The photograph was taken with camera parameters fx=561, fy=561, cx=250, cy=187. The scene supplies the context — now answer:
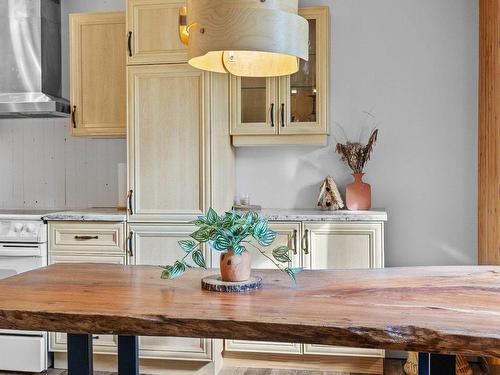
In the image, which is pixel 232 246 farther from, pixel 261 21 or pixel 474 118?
pixel 474 118

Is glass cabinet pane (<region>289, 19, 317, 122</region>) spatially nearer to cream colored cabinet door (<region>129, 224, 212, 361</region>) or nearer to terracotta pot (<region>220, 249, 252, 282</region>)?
cream colored cabinet door (<region>129, 224, 212, 361</region>)

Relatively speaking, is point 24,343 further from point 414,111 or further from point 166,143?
point 414,111

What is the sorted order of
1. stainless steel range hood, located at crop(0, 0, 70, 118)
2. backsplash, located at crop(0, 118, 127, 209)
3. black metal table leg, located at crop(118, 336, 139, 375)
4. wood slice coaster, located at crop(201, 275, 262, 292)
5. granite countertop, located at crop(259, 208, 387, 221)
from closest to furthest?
wood slice coaster, located at crop(201, 275, 262, 292) < black metal table leg, located at crop(118, 336, 139, 375) < granite countertop, located at crop(259, 208, 387, 221) < stainless steel range hood, located at crop(0, 0, 70, 118) < backsplash, located at crop(0, 118, 127, 209)

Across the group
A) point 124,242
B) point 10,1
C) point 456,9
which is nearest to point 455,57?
point 456,9

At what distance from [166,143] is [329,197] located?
3.73 feet

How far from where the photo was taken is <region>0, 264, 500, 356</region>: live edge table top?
4.69ft

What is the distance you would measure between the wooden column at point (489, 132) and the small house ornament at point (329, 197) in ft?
2.96

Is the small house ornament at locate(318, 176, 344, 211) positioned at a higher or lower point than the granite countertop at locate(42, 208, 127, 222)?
higher

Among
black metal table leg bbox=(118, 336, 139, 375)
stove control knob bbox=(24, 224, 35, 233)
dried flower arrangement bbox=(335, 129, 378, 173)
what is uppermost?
dried flower arrangement bbox=(335, 129, 378, 173)

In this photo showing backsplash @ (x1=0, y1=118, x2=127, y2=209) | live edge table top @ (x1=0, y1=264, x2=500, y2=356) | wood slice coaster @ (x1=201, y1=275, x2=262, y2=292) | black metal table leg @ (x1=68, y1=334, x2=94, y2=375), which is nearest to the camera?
live edge table top @ (x1=0, y1=264, x2=500, y2=356)

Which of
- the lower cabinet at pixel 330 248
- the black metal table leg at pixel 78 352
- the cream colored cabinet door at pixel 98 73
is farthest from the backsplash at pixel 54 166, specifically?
the black metal table leg at pixel 78 352

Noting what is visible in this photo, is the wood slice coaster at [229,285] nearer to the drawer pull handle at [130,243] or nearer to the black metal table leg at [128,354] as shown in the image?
the black metal table leg at [128,354]

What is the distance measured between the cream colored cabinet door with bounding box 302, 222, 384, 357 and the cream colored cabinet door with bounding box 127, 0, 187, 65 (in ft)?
4.44

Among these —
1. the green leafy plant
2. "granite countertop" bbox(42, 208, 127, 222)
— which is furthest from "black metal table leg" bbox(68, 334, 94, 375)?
"granite countertop" bbox(42, 208, 127, 222)
